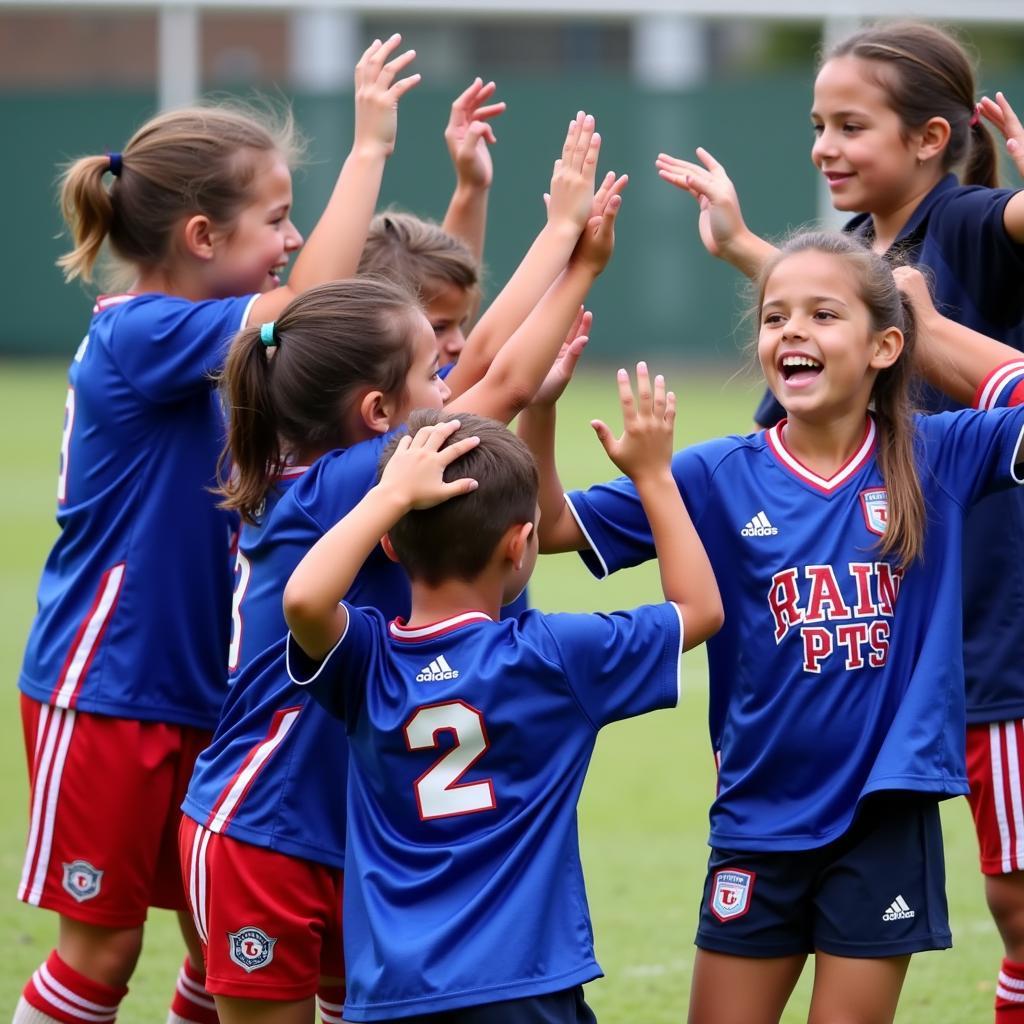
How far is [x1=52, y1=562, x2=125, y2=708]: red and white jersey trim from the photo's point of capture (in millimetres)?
3535

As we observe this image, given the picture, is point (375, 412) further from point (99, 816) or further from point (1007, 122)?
point (1007, 122)

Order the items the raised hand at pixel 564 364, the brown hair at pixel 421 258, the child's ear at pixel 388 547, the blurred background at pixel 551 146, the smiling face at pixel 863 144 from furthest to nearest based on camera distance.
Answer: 1. the blurred background at pixel 551 146
2. the brown hair at pixel 421 258
3. the smiling face at pixel 863 144
4. the raised hand at pixel 564 364
5. the child's ear at pixel 388 547

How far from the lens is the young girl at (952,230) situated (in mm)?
3471

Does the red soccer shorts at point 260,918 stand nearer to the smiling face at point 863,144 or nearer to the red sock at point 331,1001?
the red sock at point 331,1001

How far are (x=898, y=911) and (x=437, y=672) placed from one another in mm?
954

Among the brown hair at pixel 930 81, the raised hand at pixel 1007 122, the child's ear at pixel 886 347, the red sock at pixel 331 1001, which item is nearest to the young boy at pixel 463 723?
the red sock at pixel 331 1001

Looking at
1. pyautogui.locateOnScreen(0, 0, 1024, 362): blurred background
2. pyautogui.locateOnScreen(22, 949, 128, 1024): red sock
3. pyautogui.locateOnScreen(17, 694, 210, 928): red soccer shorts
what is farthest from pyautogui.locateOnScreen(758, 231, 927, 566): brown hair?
pyautogui.locateOnScreen(0, 0, 1024, 362): blurred background

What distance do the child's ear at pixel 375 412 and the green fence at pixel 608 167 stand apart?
16.9 meters

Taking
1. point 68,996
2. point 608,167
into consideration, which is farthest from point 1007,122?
point 608,167

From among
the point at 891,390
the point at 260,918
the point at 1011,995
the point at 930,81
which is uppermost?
the point at 930,81

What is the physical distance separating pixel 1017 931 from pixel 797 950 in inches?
27.3

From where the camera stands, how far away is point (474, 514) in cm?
280

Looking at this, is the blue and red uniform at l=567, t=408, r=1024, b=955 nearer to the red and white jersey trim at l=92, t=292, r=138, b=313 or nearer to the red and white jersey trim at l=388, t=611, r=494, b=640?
the red and white jersey trim at l=388, t=611, r=494, b=640

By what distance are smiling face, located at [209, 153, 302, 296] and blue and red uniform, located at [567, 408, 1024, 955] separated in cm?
100
